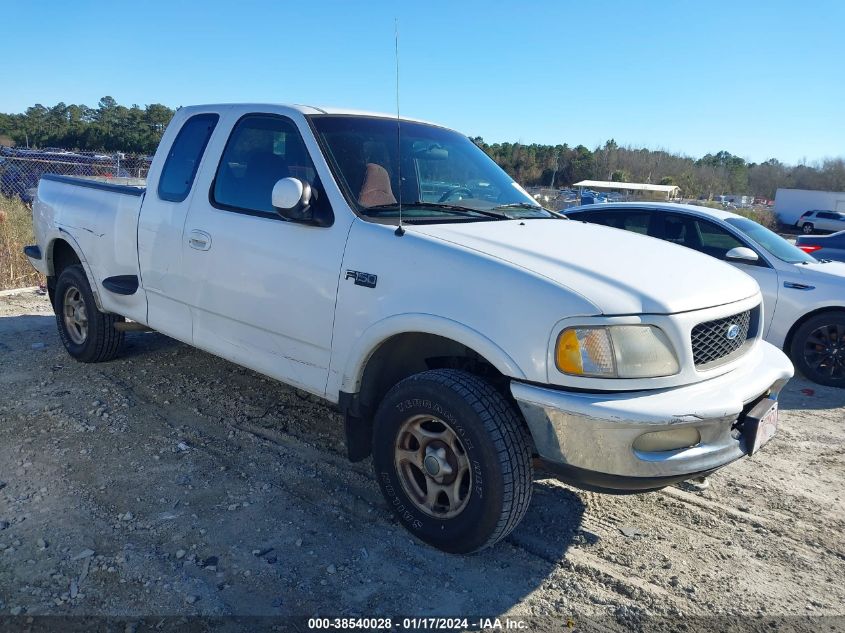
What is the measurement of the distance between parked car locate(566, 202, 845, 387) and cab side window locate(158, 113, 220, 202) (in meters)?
4.83

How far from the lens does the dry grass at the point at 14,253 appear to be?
920cm

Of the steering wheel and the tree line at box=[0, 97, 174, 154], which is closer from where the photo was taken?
the steering wheel

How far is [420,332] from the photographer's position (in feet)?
10.5

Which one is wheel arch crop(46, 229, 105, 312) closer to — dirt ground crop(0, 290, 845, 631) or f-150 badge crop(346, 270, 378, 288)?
dirt ground crop(0, 290, 845, 631)

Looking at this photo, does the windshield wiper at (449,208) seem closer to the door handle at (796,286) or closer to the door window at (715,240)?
the door window at (715,240)

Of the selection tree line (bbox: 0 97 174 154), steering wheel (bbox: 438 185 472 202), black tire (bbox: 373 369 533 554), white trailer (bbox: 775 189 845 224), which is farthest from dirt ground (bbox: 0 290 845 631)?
white trailer (bbox: 775 189 845 224)

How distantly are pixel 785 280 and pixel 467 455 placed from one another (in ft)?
16.6

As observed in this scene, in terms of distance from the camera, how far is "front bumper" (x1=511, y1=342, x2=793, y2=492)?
2.65m

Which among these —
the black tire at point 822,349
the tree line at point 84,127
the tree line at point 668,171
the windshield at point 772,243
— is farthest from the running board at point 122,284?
the tree line at point 668,171

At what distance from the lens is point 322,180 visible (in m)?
3.62

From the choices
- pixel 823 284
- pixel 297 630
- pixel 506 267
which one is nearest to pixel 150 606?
pixel 297 630

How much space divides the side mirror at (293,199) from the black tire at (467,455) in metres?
1.05

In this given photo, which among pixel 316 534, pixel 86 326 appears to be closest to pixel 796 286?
pixel 316 534

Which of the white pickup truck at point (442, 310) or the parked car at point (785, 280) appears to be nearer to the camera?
the white pickup truck at point (442, 310)
